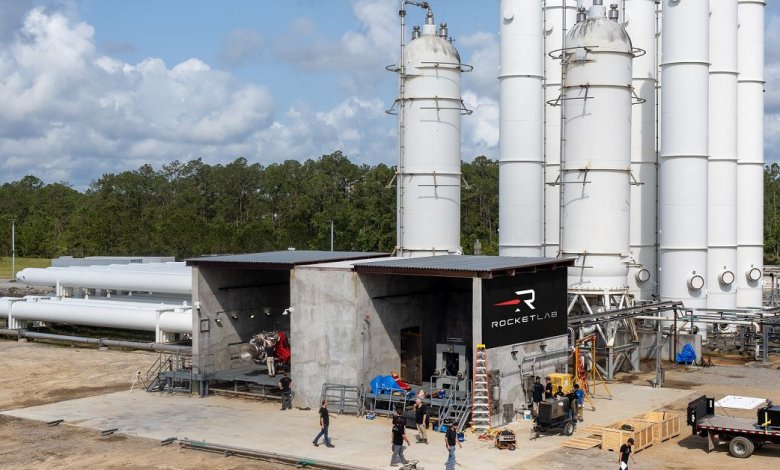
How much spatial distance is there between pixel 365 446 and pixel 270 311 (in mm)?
13101

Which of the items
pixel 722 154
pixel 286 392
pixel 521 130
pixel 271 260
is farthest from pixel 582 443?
pixel 722 154

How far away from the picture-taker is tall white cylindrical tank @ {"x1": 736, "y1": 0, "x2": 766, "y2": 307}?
171 ft

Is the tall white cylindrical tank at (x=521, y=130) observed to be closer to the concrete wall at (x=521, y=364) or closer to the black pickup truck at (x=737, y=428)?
the concrete wall at (x=521, y=364)

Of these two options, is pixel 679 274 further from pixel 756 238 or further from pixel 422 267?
pixel 422 267

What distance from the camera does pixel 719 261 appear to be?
160 ft

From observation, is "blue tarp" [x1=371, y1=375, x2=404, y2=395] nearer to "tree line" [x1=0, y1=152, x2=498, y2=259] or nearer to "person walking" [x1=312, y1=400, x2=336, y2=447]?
"person walking" [x1=312, y1=400, x2=336, y2=447]

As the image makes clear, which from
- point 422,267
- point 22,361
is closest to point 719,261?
point 422,267

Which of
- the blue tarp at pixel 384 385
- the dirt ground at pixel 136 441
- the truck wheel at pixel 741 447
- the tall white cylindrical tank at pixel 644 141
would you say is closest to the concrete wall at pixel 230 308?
the dirt ground at pixel 136 441

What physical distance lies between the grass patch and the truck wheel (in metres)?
92.9

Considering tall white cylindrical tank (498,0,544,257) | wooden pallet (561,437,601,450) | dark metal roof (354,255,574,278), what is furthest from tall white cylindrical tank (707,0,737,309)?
wooden pallet (561,437,601,450)

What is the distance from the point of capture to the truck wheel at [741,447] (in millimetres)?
24797

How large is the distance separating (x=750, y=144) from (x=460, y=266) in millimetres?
30283

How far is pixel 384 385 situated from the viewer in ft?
99.8

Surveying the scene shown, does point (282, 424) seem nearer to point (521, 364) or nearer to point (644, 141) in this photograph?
point (521, 364)
